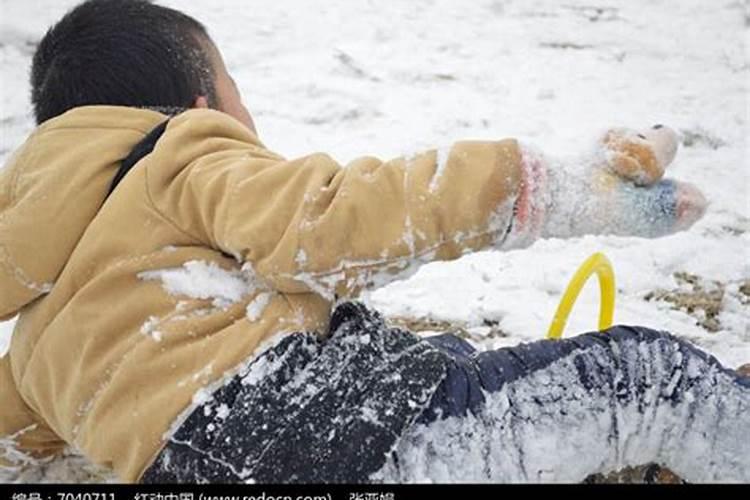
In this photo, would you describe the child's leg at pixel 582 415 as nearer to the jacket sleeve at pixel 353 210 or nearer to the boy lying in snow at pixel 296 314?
the boy lying in snow at pixel 296 314

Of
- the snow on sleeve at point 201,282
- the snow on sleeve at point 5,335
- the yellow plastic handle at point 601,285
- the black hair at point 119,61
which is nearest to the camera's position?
the snow on sleeve at point 201,282

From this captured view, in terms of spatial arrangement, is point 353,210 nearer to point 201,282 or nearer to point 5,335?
point 201,282

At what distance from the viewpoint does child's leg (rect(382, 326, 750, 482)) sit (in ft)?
3.99

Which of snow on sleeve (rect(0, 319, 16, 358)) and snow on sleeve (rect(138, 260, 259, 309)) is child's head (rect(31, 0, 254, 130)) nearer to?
snow on sleeve (rect(138, 260, 259, 309))

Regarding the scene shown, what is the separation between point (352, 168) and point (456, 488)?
17.3 inches

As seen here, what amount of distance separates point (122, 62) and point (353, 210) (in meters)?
0.49

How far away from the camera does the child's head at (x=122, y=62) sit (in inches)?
54.1

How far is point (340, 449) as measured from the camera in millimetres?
1154

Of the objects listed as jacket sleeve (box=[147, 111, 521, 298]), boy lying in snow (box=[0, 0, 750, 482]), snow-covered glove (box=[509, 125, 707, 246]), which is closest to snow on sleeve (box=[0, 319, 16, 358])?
boy lying in snow (box=[0, 0, 750, 482])

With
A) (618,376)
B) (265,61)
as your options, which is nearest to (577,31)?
(265,61)

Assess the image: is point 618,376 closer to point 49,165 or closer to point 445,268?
point 49,165

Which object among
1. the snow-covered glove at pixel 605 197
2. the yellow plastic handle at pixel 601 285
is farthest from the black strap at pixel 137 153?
the yellow plastic handle at pixel 601 285

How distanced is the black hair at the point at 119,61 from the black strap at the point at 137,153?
0.46ft

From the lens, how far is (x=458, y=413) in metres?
1.22
